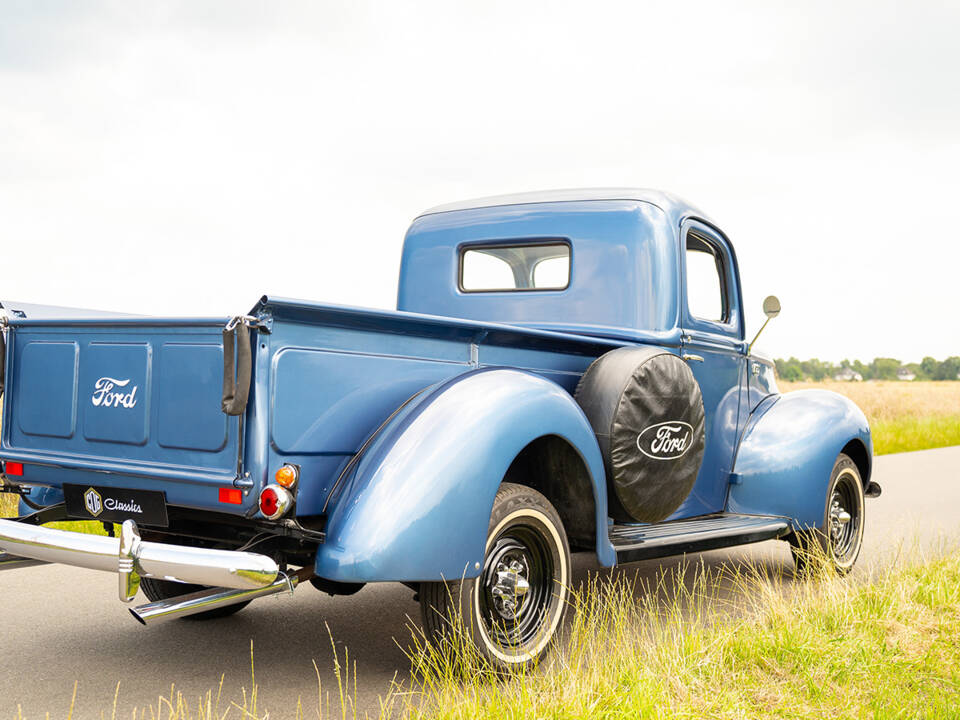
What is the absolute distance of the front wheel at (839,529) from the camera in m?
6.13

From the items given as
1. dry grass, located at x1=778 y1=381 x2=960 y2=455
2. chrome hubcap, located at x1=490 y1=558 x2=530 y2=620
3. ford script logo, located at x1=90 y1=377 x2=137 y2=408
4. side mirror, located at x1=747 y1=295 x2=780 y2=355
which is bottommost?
dry grass, located at x1=778 y1=381 x2=960 y2=455

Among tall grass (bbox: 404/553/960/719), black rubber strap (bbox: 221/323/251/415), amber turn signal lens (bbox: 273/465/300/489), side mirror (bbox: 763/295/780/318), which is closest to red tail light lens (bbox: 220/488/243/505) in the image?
amber turn signal lens (bbox: 273/465/300/489)

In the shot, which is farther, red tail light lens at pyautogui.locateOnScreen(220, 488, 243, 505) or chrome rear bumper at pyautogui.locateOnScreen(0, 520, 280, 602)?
red tail light lens at pyautogui.locateOnScreen(220, 488, 243, 505)

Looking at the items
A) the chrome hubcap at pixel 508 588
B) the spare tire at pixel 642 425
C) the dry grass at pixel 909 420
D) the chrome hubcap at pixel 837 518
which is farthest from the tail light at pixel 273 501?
the dry grass at pixel 909 420

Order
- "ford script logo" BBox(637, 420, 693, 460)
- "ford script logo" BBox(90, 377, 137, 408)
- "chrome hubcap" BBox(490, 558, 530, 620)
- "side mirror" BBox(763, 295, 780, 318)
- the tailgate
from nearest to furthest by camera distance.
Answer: the tailgate, "ford script logo" BBox(90, 377, 137, 408), "chrome hubcap" BBox(490, 558, 530, 620), "ford script logo" BBox(637, 420, 693, 460), "side mirror" BBox(763, 295, 780, 318)

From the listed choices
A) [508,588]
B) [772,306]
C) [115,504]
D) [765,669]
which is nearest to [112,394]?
[115,504]

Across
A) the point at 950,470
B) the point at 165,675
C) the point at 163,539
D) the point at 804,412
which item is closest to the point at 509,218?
the point at 804,412

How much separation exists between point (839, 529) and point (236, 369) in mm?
4773

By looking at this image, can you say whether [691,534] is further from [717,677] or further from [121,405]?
[121,405]

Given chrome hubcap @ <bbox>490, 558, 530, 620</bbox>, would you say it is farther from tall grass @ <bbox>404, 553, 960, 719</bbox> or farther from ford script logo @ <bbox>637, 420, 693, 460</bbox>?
ford script logo @ <bbox>637, 420, 693, 460</bbox>

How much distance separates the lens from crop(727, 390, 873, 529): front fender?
6000mm

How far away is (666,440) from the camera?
4.82m

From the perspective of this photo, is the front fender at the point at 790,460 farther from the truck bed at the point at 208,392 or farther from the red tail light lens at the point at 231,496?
the red tail light lens at the point at 231,496

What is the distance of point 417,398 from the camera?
151 inches
